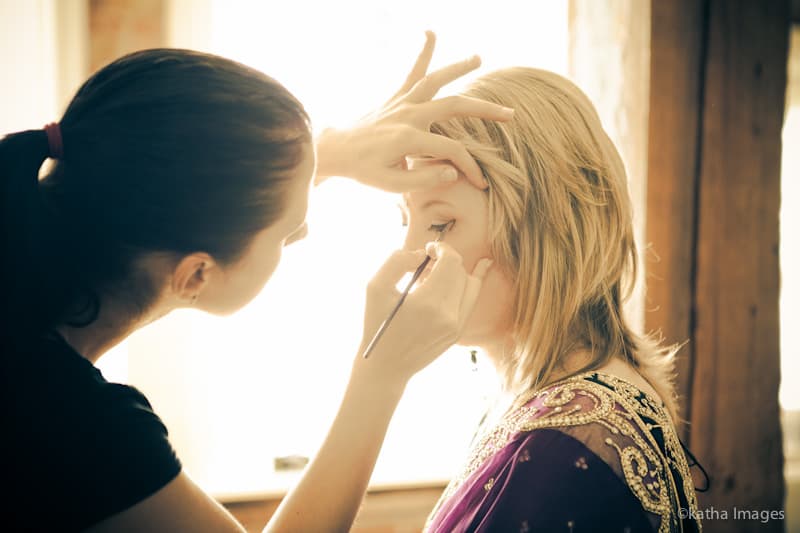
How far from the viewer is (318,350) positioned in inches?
71.3

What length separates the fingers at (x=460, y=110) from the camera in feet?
3.04

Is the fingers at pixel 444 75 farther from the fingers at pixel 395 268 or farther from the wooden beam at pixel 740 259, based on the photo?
the wooden beam at pixel 740 259

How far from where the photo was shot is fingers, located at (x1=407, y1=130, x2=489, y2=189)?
0.96 metres

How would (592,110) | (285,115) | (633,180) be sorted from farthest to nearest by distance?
(633,180) < (592,110) < (285,115)

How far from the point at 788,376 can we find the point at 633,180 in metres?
1.51

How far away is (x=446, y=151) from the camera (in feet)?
3.17

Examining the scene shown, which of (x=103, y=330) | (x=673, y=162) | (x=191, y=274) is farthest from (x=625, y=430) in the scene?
(x=673, y=162)

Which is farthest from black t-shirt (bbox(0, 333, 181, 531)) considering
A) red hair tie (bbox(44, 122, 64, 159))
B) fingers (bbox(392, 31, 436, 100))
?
fingers (bbox(392, 31, 436, 100))

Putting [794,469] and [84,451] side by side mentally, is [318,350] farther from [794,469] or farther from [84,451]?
[794,469]

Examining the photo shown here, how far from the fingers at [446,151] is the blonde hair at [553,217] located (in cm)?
3

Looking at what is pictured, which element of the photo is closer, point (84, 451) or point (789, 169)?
point (84, 451)

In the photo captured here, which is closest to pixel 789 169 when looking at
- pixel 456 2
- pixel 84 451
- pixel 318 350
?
pixel 456 2

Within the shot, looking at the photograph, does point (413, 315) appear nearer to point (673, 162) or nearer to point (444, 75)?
point (444, 75)

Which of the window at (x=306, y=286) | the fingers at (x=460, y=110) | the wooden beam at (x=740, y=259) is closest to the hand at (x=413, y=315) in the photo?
the fingers at (x=460, y=110)
